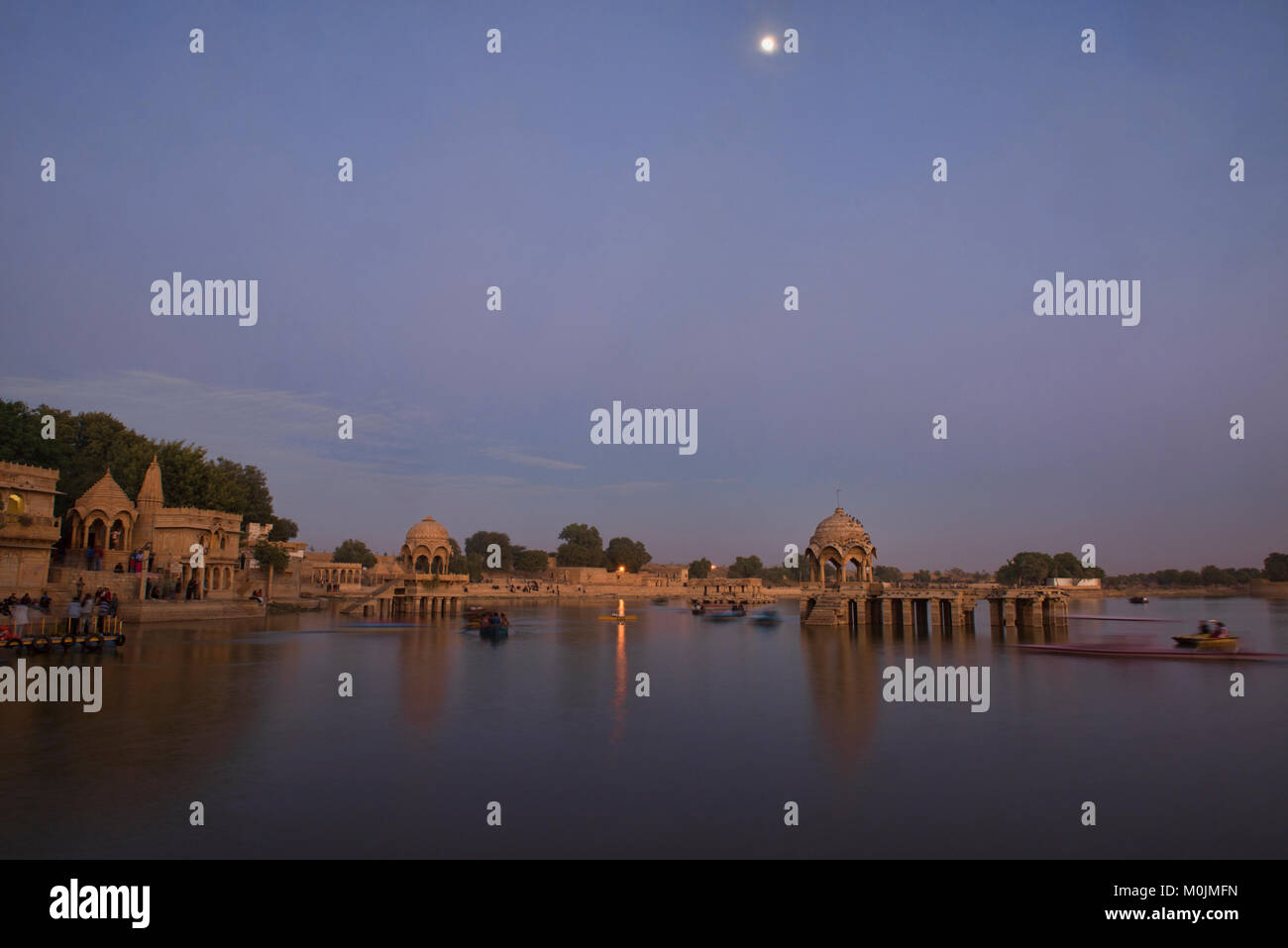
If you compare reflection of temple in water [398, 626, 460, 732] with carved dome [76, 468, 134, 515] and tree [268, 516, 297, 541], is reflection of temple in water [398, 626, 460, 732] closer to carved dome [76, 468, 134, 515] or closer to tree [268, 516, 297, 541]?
carved dome [76, 468, 134, 515]

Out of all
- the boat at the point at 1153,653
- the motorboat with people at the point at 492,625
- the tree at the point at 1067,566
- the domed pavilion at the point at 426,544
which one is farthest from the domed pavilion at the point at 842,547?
the tree at the point at 1067,566

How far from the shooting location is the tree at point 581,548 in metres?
149

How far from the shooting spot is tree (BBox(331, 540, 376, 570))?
433 ft

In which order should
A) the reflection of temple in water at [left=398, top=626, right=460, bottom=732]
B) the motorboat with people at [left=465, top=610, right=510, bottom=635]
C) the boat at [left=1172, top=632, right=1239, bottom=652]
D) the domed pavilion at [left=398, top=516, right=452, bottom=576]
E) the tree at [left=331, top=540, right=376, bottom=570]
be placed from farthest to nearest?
the tree at [left=331, top=540, right=376, bottom=570] → the domed pavilion at [left=398, top=516, right=452, bottom=576] → the motorboat with people at [left=465, top=610, right=510, bottom=635] → the boat at [left=1172, top=632, right=1239, bottom=652] → the reflection of temple in water at [left=398, top=626, right=460, bottom=732]

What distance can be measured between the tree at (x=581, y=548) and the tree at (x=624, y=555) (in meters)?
1.91

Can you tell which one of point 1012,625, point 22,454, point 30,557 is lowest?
point 1012,625

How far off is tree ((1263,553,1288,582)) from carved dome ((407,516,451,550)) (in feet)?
538

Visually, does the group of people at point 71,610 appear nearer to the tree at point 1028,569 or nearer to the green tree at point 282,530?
the green tree at point 282,530

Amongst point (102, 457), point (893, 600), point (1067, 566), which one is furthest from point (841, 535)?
point (1067, 566)

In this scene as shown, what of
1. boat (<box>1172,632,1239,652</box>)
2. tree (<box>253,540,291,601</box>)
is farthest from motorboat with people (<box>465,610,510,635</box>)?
boat (<box>1172,632,1239,652</box>)

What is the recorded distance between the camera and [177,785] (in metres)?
13.3
